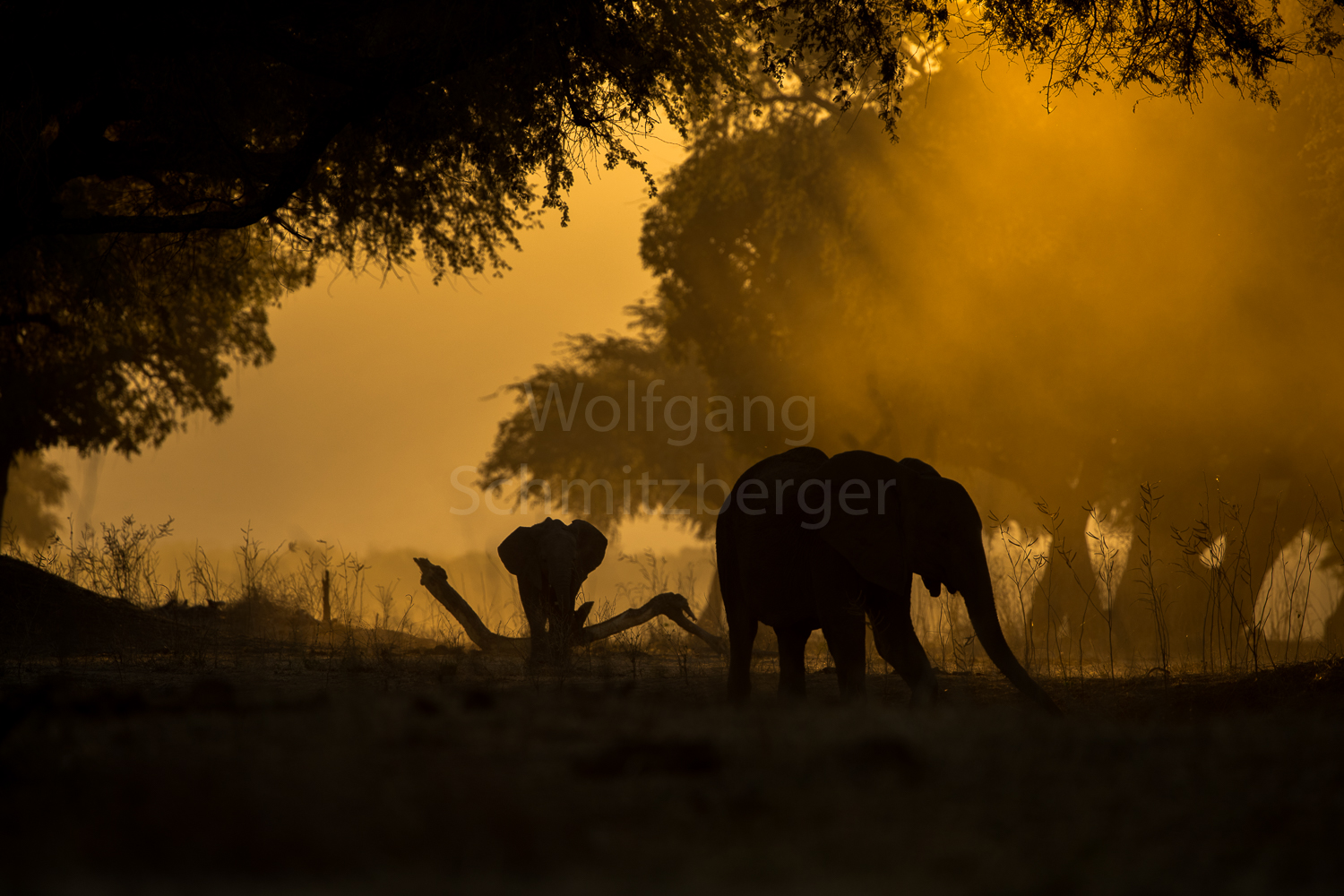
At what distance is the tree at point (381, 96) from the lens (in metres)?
9.25

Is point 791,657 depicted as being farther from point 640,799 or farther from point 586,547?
point 640,799

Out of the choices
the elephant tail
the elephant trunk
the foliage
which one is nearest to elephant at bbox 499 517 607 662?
the elephant tail

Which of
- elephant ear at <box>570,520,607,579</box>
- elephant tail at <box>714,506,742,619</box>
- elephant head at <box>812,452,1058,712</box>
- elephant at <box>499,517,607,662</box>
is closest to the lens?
elephant head at <box>812,452,1058,712</box>

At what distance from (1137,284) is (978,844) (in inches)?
705

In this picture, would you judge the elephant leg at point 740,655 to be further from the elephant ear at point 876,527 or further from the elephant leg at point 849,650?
the elephant ear at point 876,527

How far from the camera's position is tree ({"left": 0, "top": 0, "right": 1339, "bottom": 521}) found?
9250 mm

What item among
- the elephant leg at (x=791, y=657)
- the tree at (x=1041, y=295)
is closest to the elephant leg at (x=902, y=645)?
the elephant leg at (x=791, y=657)

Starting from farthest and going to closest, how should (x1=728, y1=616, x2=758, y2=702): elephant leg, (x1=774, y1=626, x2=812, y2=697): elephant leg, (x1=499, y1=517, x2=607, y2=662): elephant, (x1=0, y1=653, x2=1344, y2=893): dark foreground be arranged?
1. (x1=499, y1=517, x2=607, y2=662): elephant
2. (x1=728, y1=616, x2=758, y2=702): elephant leg
3. (x1=774, y1=626, x2=812, y2=697): elephant leg
4. (x1=0, y1=653, x2=1344, y2=893): dark foreground

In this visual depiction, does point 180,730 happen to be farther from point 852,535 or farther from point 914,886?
point 852,535

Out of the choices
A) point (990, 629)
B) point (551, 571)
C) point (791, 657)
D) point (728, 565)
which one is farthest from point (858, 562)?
point (551, 571)

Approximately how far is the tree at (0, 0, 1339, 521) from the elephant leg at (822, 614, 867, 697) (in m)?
4.53

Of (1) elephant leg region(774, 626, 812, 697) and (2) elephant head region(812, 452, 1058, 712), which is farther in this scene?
(1) elephant leg region(774, 626, 812, 697)

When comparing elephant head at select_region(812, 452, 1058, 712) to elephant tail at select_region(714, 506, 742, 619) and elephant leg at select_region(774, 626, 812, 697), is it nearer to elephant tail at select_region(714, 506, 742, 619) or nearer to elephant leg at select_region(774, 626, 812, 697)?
elephant leg at select_region(774, 626, 812, 697)

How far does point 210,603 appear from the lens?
48.4 ft
